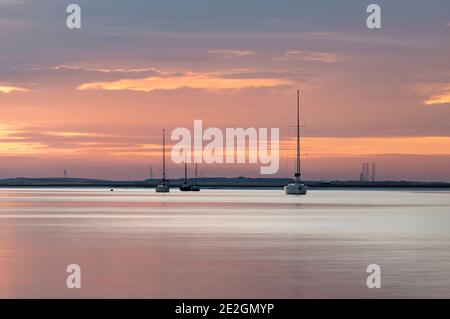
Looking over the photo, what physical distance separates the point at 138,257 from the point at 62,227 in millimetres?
32166

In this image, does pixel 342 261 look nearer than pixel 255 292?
No

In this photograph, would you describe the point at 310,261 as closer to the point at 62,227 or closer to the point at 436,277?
the point at 436,277

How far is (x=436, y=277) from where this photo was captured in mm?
39281
